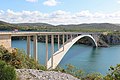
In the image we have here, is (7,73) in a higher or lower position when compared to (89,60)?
higher

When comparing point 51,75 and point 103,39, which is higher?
point 51,75

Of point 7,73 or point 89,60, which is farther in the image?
point 89,60

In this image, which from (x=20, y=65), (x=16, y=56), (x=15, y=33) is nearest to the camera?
(x=20, y=65)

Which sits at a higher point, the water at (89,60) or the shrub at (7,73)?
the shrub at (7,73)

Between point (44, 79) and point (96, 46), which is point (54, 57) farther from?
point (96, 46)

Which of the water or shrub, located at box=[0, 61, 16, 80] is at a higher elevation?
shrub, located at box=[0, 61, 16, 80]

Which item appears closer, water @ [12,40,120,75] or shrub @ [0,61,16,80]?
shrub @ [0,61,16,80]

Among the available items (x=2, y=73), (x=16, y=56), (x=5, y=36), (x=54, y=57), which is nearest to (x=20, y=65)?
(x=16, y=56)

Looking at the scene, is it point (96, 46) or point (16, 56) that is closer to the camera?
point (16, 56)

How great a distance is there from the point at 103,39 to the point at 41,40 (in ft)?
72.0

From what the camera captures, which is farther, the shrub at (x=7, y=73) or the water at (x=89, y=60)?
the water at (x=89, y=60)

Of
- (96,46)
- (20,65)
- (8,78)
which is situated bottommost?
(96,46)

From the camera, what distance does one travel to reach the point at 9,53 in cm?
1567

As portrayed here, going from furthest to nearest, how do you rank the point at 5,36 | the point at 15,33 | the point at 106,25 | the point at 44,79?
1. the point at 106,25
2. the point at 15,33
3. the point at 5,36
4. the point at 44,79
